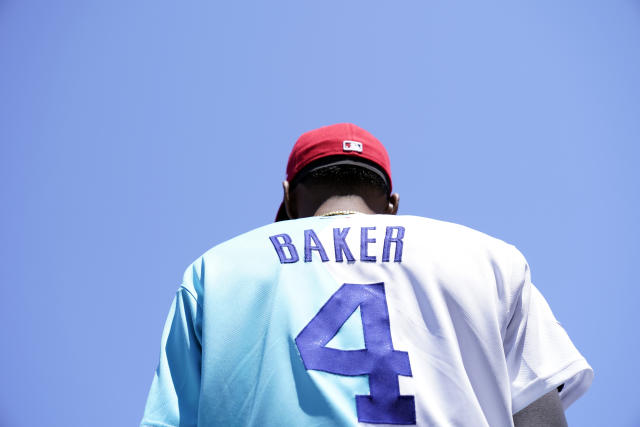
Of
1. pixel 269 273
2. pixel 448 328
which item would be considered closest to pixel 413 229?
pixel 448 328

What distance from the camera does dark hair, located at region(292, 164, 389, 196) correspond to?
8.54 feet

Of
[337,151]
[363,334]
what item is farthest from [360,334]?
[337,151]

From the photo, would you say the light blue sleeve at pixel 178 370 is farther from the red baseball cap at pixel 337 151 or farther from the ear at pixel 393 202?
the ear at pixel 393 202

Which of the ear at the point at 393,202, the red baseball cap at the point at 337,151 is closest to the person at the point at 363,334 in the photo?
the red baseball cap at the point at 337,151

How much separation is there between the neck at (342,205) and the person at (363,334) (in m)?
0.20

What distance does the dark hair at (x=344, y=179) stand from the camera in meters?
2.60

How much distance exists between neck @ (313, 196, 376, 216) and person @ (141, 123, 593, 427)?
20 cm

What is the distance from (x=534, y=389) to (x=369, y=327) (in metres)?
0.56

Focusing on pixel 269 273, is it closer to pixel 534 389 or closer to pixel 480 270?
pixel 480 270

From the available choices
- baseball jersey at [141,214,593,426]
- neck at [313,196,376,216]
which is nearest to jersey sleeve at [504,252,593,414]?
baseball jersey at [141,214,593,426]

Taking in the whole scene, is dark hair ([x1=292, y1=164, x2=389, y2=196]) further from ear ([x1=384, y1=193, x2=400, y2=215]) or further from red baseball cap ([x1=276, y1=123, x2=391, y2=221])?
ear ([x1=384, y1=193, x2=400, y2=215])

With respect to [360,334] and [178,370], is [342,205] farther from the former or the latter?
[178,370]

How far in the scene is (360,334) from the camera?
77.6 inches

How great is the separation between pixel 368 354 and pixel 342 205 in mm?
752
